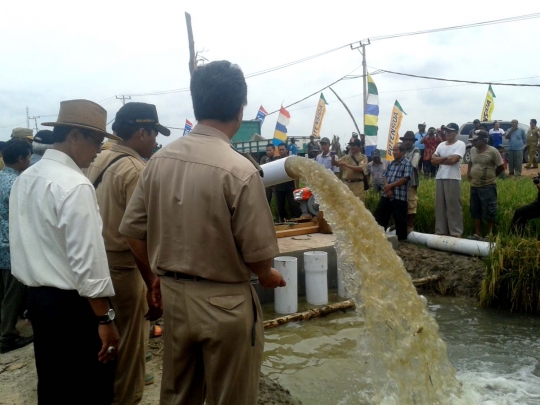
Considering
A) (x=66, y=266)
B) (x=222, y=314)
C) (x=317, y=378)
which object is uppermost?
(x=66, y=266)

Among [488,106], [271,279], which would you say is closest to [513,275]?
[271,279]

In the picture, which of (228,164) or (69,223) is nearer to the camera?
(228,164)

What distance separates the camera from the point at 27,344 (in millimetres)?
4750

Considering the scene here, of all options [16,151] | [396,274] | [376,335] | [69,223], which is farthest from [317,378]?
[16,151]

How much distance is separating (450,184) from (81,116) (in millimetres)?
6866

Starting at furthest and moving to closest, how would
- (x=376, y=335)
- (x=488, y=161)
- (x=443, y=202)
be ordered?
(x=443, y=202) → (x=488, y=161) → (x=376, y=335)

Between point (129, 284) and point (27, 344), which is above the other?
point (129, 284)

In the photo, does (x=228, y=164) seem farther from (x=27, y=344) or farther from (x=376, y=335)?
(x=27, y=344)

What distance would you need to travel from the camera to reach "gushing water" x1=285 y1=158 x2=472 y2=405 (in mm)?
3865

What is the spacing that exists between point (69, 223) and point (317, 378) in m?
3.13

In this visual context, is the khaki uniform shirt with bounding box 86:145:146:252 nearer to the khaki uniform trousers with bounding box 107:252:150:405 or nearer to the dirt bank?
the khaki uniform trousers with bounding box 107:252:150:405

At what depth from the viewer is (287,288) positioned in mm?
6105

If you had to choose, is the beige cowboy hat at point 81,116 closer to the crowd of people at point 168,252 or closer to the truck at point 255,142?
the crowd of people at point 168,252

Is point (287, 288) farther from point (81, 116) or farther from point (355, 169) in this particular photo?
point (81, 116)
